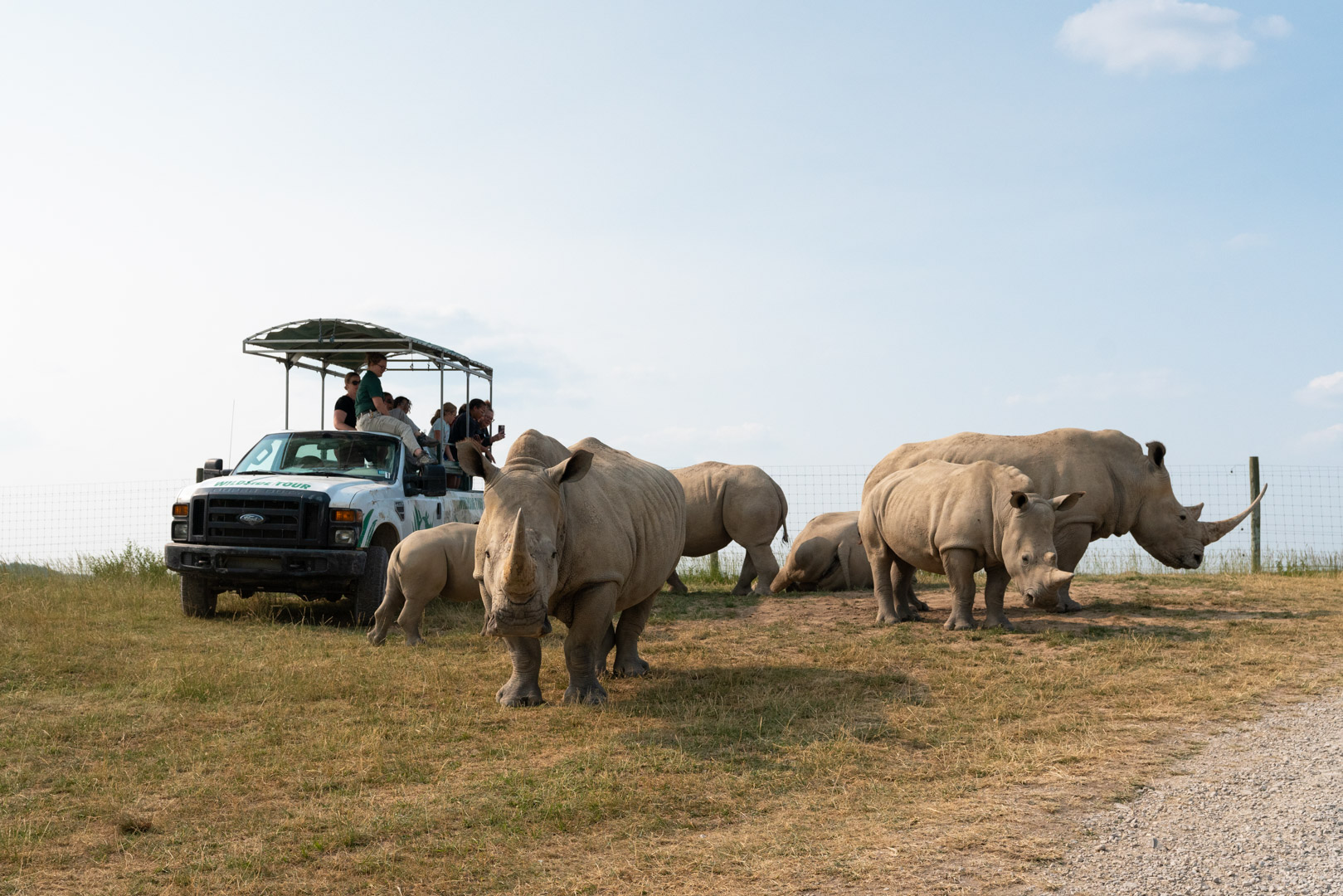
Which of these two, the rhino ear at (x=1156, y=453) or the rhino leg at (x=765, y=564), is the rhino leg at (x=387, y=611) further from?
the rhino ear at (x=1156, y=453)

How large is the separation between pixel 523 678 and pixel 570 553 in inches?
36.1

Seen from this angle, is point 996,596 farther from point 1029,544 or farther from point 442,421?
point 442,421

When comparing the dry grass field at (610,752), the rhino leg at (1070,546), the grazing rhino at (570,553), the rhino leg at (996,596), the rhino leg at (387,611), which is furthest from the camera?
the rhino leg at (1070,546)

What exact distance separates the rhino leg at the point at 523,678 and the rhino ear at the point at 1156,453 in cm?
794

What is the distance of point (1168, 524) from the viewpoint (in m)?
11.8

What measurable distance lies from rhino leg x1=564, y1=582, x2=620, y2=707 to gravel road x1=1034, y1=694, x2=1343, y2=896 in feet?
10.1

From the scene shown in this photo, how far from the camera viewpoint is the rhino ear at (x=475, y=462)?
6.30 metres

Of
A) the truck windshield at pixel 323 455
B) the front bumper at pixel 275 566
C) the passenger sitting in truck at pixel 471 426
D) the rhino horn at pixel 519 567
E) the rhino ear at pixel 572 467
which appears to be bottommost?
the front bumper at pixel 275 566

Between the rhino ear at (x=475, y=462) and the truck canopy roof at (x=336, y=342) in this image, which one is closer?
the rhino ear at (x=475, y=462)

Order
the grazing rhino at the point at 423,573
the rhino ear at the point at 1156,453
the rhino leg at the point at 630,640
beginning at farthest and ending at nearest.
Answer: the rhino ear at the point at 1156,453 → the grazing rhino at the point at 423,573 → the rhino leg at the point at 630,640

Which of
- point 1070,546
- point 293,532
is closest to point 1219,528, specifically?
point 1070,546

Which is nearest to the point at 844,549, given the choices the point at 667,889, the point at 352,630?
the point at 352,630

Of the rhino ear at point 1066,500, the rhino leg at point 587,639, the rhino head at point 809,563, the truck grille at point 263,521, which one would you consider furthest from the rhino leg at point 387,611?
the rhino ear at point 1066,500

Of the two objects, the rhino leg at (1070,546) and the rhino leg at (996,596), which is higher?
the rhino leg at (1070,546)
